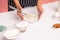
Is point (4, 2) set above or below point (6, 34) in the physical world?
above

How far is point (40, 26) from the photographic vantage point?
3.03ft

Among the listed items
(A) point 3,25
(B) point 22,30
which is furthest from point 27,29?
(A) point 3,25

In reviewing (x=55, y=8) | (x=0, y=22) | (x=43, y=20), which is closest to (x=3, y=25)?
(x=0, y=22)

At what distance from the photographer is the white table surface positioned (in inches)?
32.8

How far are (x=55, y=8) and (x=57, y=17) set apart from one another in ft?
0.42

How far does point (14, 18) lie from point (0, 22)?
9 centimetres

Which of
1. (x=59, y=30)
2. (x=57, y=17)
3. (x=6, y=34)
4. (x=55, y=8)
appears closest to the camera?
(x=6, y=34)

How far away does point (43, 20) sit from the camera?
98 centimetres

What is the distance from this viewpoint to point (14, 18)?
986mm

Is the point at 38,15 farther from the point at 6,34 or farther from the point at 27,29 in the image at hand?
the point at 6,34

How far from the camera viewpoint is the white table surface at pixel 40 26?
0.83 metres

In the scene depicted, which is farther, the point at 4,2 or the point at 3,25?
the point at 4,2

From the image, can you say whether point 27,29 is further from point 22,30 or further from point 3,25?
point 3,25

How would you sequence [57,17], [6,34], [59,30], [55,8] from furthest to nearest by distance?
[55,8], [57,17], [59,30], [6,34]
